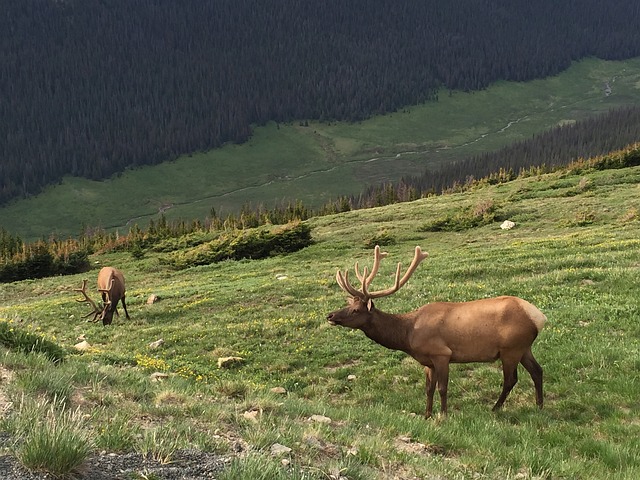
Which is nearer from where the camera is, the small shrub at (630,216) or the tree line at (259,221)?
the small shrub at (630,216)

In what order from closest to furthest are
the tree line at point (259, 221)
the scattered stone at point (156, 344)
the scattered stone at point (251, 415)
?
the scattered stone at point (251, 415) < the scattered stone at point (156, 344) < the tree line at point (259, 221)

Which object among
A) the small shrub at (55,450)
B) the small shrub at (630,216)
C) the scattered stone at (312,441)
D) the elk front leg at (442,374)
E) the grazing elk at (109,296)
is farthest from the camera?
the small shrub at (630,216)

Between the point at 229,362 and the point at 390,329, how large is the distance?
586 cm

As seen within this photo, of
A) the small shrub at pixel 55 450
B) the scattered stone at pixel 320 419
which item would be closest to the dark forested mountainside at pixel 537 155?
the scattered stone at pixel 320 419

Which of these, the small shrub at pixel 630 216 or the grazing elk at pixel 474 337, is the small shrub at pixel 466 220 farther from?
the grazing elk at pixel 474 337

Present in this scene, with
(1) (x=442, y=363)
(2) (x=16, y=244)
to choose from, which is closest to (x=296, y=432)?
(1) (x=442, y=363)

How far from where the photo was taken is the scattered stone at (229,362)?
1473cm

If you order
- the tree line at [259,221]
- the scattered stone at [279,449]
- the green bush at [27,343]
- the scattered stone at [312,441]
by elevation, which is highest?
the green bush at [27,343]

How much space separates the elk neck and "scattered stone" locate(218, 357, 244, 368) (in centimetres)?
516

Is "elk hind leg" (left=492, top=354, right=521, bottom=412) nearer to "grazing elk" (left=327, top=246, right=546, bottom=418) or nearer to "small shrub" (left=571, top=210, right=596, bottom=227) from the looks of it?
"grazing elk" (left=327, top=246, right=546, bottom=418)

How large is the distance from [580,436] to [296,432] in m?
5.04

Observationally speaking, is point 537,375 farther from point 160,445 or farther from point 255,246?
point 255,246

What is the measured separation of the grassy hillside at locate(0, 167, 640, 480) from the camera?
6566 mm

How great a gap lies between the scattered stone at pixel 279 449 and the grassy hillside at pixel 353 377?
0.16 feet
